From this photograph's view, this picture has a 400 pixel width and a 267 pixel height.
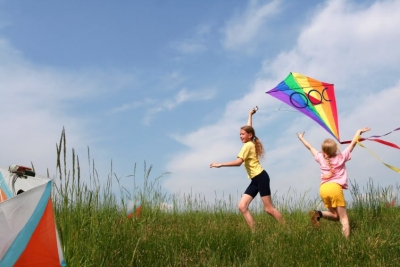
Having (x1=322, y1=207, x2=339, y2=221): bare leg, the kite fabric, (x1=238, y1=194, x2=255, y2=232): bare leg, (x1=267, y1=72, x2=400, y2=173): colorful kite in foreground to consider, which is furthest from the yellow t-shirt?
the kite fabric

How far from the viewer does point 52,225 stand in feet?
8.86

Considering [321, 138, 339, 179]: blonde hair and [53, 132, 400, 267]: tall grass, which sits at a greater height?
[321, 138, 339, 179]: blonde hair

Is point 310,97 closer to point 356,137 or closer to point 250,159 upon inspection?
point 356,137

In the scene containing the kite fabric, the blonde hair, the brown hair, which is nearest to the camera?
the kite fabric

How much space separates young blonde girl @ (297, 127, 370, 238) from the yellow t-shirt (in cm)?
87

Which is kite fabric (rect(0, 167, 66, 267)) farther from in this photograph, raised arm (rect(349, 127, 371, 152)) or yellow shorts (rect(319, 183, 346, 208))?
raised arm (rect(349, 127, 371, 152))

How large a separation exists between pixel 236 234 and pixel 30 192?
9.75 ft

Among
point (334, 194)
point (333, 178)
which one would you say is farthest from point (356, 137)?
point (334, 194)

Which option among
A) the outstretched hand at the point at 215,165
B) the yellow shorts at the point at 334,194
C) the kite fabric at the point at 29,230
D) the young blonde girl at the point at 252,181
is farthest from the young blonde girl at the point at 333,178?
the kite fabric at the point at 29,230

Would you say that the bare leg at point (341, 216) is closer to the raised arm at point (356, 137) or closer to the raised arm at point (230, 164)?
the raised arm at point (356, 137)

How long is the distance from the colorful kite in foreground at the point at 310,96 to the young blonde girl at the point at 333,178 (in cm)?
116

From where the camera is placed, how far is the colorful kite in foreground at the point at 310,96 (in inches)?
290

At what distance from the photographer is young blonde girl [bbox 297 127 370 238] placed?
587cm

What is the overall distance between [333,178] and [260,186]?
3.40 ft
